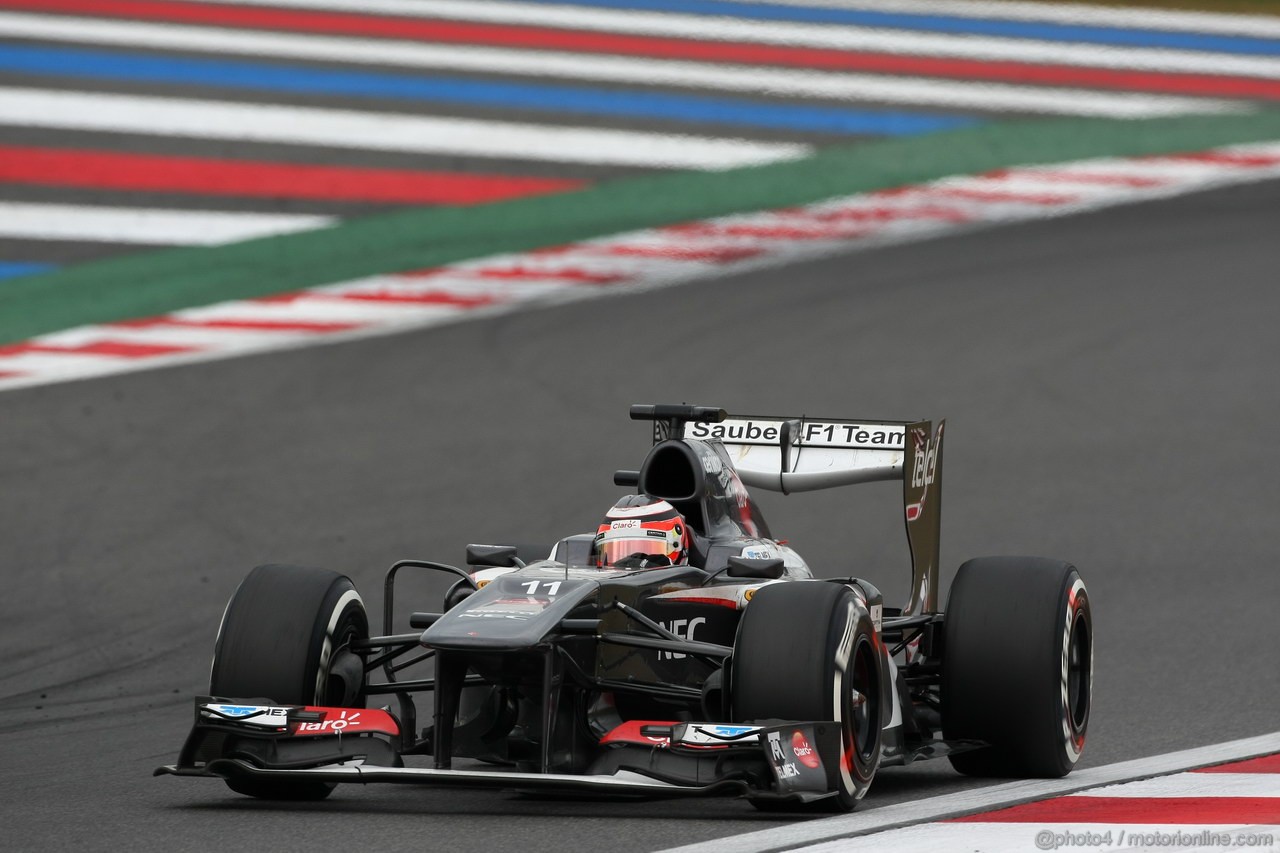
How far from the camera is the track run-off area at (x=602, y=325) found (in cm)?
914

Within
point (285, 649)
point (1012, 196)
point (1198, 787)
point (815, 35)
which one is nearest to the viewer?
point (1198, 787)

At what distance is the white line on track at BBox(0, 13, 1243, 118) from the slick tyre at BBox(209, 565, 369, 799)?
60.7 feet

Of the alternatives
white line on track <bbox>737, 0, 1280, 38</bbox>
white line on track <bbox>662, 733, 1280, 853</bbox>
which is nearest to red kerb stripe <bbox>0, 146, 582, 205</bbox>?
white line on track <bbox>737, 0, 1280, 38</bbox>

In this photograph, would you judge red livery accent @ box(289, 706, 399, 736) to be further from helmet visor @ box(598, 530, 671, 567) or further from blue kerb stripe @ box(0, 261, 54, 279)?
blue kerb stripe @ box(0, 261, 54, 279)

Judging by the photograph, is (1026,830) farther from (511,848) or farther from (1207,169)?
(1207,169)

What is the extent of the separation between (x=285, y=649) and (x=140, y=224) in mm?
14125

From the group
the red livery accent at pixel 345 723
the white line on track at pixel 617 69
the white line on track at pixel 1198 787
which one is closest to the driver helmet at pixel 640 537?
the red livery accent at pixel 345 723

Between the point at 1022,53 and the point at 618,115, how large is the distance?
6420 millimetres

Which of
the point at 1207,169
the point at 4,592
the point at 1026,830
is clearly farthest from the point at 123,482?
the point at 1207,169

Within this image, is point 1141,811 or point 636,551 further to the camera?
point 636,551

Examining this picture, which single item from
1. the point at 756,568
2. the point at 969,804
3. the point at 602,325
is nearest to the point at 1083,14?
the point at 602,325

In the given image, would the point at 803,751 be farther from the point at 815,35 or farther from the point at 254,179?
the point at 815,35

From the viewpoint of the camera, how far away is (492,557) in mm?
8812

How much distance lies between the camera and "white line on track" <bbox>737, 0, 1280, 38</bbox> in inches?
1164
